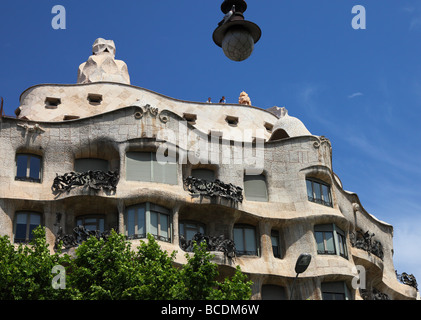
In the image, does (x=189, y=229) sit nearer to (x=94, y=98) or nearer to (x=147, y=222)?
(x=147, y=222)

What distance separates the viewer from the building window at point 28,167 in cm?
3538

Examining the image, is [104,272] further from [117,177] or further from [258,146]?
[258,146]

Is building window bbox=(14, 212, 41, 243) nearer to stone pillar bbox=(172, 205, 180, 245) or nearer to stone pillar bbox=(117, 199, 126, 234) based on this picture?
stone pillar bbox=(117, 199, 126, 234)

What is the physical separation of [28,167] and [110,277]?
419 inches

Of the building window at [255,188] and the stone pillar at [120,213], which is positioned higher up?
the building window at [255,188]

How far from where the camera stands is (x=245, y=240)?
122ft

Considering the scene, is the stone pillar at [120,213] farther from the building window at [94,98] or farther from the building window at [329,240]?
the building window at [329,240]

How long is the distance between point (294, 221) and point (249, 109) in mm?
9898

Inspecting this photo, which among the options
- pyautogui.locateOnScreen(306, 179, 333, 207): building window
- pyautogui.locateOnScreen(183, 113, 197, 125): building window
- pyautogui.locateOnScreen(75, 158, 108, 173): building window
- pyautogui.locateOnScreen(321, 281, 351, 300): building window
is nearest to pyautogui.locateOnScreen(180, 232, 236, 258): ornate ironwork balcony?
pyautogui.locateOnScreen(321, 281, 351, 300): building window

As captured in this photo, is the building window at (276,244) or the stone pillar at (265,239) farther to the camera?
the building window at (276,244)

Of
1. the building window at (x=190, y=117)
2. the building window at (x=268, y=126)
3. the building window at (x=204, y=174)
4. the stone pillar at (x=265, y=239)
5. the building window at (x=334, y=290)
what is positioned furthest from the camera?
the building window at (x=268, y=126)

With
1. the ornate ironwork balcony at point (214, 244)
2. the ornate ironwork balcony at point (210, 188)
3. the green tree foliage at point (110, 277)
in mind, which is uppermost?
the ornate ironwork balcony at point (210, 188)

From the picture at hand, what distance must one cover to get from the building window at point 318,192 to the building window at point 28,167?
1309 centimetres

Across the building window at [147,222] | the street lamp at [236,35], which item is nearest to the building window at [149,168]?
the building window at [147,222]
